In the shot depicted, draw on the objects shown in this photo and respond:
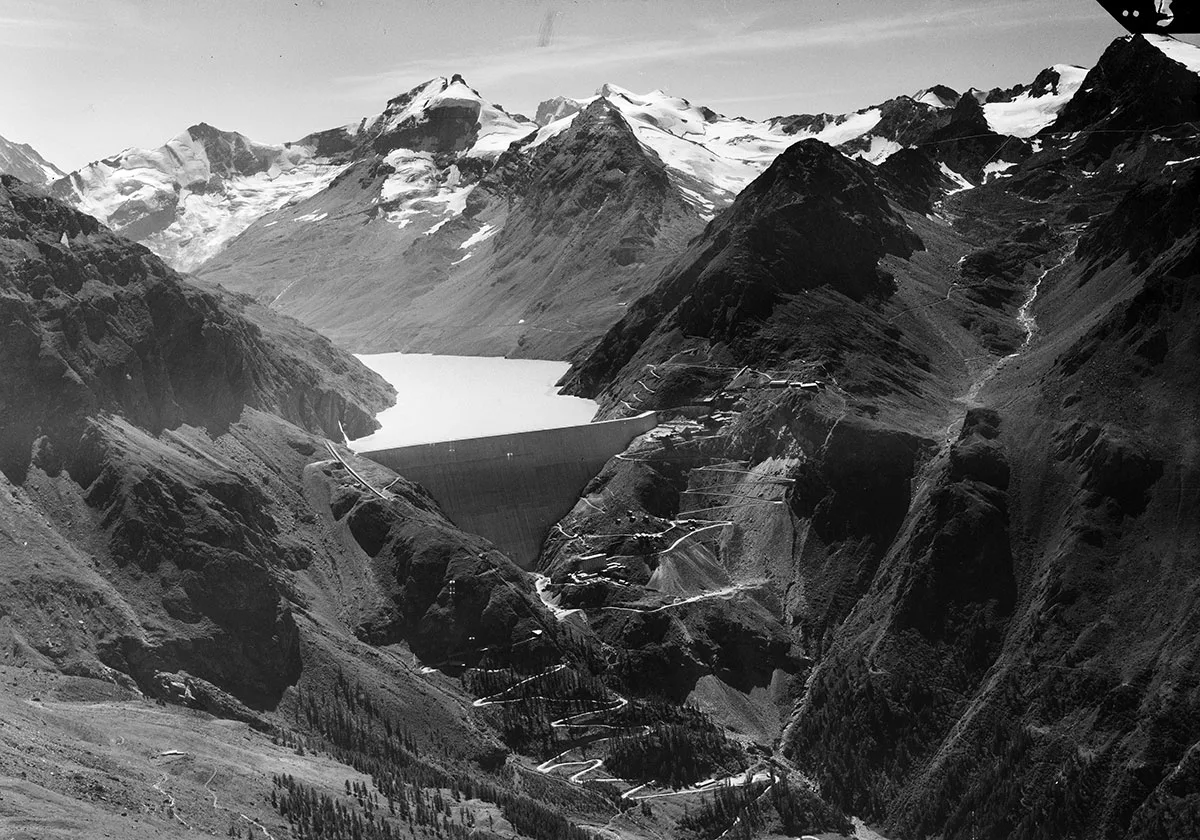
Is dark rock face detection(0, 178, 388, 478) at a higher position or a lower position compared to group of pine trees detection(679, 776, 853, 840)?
higher

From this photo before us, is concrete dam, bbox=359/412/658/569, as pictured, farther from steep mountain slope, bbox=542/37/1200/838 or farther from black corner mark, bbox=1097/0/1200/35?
black corner mark, bbox=1097/0/1200/35

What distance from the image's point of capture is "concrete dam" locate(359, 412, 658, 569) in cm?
16162

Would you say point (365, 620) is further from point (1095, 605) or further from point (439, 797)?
point (1095, 605)

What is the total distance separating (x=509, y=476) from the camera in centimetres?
16562

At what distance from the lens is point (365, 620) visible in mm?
132500

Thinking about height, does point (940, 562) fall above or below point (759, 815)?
above

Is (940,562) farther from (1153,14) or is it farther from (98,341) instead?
(1153,14)

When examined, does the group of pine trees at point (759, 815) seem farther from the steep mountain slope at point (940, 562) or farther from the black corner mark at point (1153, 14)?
the black corner mark at point (1153, 14)

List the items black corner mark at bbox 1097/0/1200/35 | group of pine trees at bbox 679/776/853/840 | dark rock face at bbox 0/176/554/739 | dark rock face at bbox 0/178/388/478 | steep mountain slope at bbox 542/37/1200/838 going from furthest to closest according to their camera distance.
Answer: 1. dark rock face at bbox 0/178/388/478
2. steep mountain slope at bbox 542/37/1200/838
3. group of pine trees at bbox 679/776/853/840
4. dark rock face at bbox 0/176/554/739
5. black corner mark at bbox 1097/0/1200/35

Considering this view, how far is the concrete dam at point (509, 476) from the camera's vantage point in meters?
162

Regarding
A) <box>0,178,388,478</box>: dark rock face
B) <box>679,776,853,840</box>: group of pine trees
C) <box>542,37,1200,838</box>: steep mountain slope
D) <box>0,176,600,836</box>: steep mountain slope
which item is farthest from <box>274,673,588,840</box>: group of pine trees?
<box>0,178,388,478</box>: dark rock face

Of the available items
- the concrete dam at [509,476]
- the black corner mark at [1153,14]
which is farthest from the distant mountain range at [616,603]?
the black corner mark at [1153,14]

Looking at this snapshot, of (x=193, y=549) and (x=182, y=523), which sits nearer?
(x=193, y=549)

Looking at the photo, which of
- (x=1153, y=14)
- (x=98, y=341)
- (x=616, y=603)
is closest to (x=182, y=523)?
(x=98, y=341)
